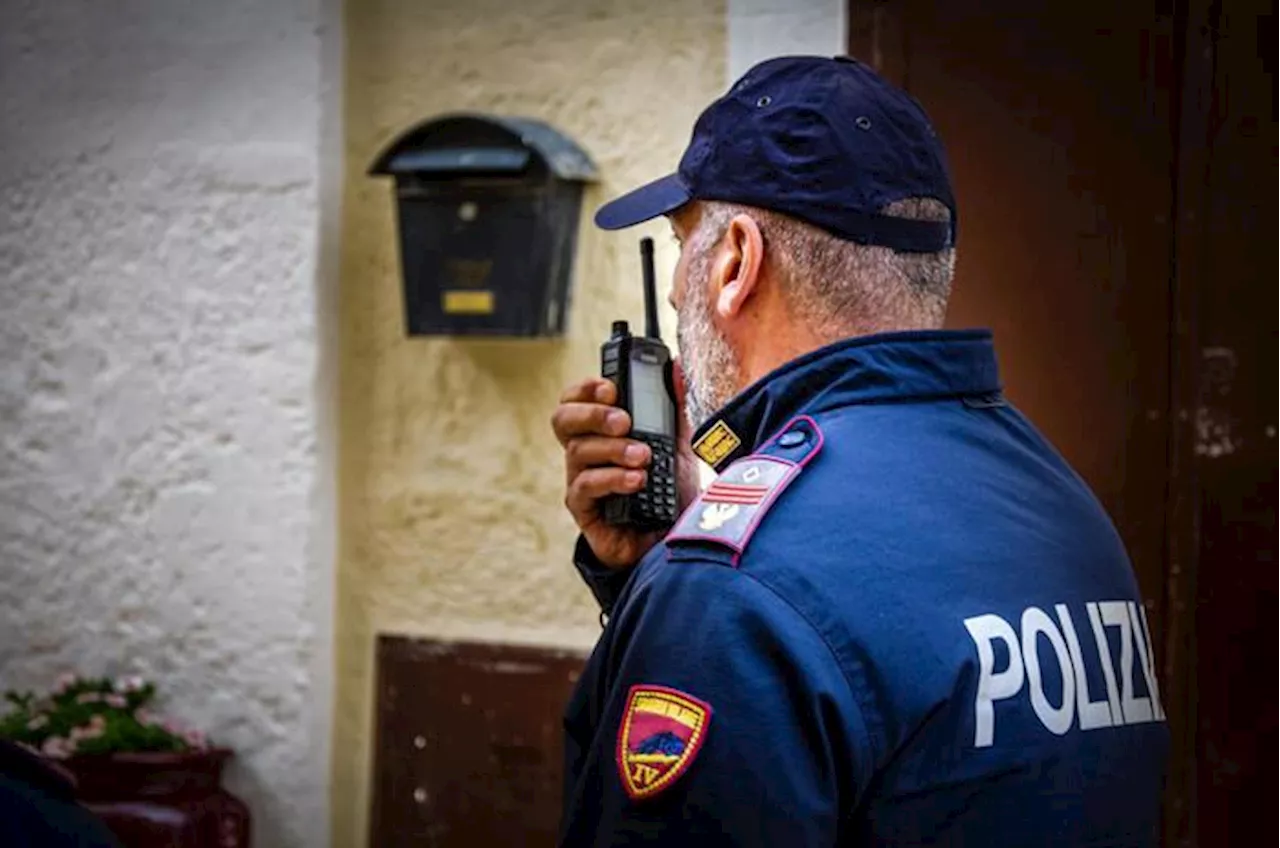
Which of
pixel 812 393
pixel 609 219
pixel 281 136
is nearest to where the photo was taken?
pixel 812 393

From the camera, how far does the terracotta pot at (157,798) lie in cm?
358

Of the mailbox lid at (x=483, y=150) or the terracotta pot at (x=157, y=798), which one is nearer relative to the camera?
the mailbox lid at (x=483, y=150)

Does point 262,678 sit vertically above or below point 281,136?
below

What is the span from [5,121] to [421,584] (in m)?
1.48

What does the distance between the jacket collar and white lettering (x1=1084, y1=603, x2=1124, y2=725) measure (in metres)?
0.26

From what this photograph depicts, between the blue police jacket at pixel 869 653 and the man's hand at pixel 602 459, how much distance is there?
0.47 meters

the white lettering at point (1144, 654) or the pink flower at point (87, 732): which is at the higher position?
the white lettering at point (1144, 654)

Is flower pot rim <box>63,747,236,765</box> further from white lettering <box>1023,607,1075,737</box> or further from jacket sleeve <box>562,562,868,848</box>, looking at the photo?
white lettering <box>1023,607,1075,737</box>

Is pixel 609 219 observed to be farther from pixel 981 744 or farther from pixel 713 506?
pixel 981 744

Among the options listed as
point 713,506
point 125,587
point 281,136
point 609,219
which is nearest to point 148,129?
point 281,136

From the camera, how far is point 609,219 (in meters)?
2.10

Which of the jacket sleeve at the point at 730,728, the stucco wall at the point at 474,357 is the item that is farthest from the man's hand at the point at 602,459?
the stucco wall at the point at 474,357

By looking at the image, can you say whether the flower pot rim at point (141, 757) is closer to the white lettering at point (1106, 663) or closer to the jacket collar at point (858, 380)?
the jacket collar at point (858, 380)

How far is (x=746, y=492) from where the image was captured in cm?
162
